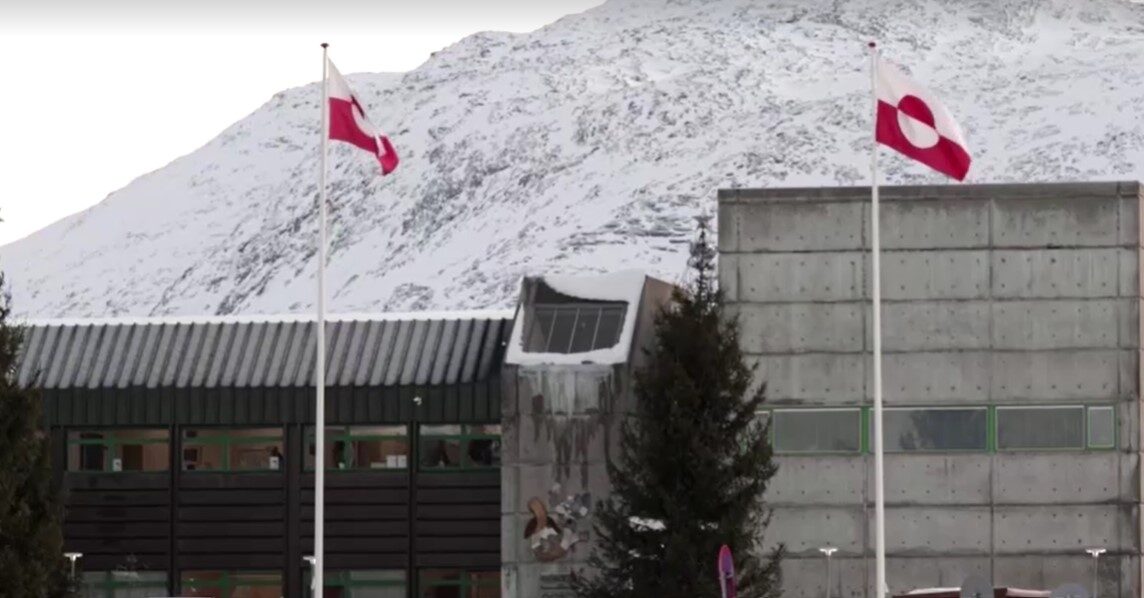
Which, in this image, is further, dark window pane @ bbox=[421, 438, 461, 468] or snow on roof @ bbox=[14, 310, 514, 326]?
snow on roof @ bbox=[14, 310, 514, 326]

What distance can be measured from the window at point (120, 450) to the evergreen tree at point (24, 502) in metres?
10.2

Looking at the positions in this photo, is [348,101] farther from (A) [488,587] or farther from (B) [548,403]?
(A) [488,587]

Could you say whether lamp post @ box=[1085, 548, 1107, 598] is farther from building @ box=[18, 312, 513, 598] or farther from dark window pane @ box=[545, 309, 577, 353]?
building @ box=[18, 312, 513, 598]

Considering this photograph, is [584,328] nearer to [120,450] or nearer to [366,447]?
[366,447]

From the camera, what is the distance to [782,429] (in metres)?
51.8

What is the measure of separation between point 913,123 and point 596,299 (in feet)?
38.8

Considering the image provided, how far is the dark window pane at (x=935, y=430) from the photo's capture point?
51438 mm

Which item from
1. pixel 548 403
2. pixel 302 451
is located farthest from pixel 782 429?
pixel 302 451

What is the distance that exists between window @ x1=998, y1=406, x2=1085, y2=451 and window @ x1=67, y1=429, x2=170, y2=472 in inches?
619

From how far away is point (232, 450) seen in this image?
54.8 meters

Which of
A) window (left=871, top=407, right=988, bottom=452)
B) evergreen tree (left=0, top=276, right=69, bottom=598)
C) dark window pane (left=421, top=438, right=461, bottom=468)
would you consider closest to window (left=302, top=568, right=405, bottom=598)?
dark window pane (left=421, top=438, right=461, bottom=468)

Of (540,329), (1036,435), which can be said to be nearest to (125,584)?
(540,329)

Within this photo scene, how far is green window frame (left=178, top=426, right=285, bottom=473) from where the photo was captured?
179ft

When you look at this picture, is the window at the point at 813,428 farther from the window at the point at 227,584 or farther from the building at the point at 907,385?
the window at the point at 227,584
